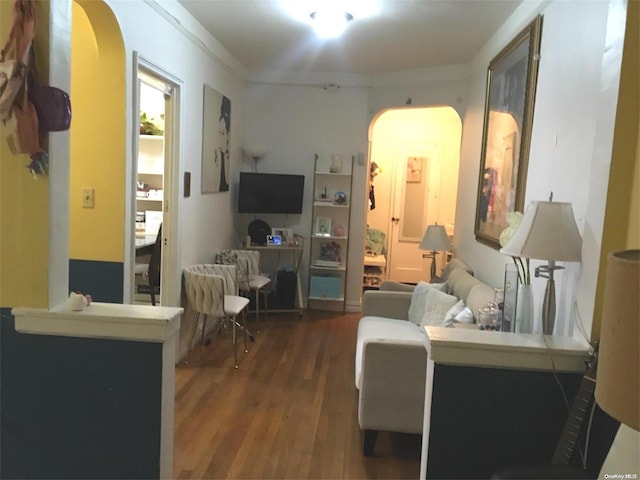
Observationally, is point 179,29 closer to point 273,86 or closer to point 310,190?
point 273,86

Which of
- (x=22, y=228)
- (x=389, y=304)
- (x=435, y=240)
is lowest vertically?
(x=389, y=304)

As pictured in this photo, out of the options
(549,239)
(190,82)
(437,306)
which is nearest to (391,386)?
(437,306)

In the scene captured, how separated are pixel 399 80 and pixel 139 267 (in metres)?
3.23

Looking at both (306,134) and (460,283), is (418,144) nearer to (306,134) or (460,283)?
(306,134)

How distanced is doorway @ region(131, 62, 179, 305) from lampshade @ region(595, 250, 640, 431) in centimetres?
263

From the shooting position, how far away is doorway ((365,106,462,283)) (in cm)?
728

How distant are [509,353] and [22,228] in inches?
69.9

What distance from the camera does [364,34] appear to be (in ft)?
13.1

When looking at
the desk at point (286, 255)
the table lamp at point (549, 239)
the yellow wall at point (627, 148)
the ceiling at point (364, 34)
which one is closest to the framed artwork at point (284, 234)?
the desk at point (286, 255)

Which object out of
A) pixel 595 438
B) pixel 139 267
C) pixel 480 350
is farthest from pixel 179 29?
pixel 595 438

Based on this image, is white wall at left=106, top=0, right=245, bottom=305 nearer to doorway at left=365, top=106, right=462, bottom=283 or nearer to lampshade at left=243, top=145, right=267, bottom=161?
lampshade at left=243, top=145, right=267, bottom=161

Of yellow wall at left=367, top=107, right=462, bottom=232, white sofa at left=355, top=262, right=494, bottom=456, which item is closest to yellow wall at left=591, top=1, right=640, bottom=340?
white sofa at left=355, top=262, right=494, bottom=456

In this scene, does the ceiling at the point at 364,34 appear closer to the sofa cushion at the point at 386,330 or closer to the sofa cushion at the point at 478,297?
the sofa cushion at the point at 478,297

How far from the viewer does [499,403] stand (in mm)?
1749
